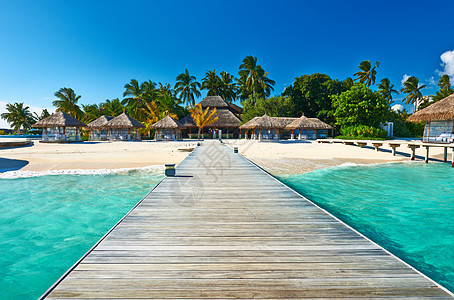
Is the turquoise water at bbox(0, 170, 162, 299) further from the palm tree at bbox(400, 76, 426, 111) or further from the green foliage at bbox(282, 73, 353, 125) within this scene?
the palm tree at bbox(400, 76, 426, 111)

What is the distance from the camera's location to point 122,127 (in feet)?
103

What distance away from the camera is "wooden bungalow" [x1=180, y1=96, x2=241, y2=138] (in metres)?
37.2

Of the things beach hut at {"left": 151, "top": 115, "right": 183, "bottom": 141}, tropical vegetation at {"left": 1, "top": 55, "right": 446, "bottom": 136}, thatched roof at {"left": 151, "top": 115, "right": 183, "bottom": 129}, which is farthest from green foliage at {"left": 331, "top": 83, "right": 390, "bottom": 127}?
beach hut at {"left": 151, "top": 115, "right": 183, "bottom": 141}

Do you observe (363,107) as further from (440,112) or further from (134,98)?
(134,98)

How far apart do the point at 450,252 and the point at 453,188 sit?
6410 mm

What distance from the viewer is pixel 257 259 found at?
7.97 ft

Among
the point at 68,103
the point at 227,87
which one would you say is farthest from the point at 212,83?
the point at 68,103

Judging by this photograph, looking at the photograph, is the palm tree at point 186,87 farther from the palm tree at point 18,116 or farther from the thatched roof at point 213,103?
the palm tree at point 18,116

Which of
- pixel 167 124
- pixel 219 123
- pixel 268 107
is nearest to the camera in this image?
pixel 167 124

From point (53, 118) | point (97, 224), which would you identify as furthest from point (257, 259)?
point (53, 118)

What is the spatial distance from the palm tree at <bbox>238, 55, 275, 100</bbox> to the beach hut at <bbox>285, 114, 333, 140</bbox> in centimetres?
1054

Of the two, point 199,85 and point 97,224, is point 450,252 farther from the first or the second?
point 199,85

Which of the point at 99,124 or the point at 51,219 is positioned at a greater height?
the point at 99,124

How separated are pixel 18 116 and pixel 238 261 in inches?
2479
